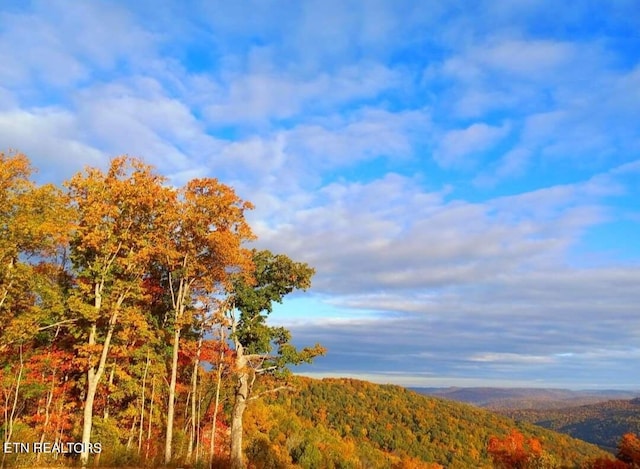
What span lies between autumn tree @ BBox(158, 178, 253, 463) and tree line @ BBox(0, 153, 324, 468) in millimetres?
68

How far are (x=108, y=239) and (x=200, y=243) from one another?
4380 mm

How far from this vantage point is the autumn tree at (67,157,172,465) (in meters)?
22.5

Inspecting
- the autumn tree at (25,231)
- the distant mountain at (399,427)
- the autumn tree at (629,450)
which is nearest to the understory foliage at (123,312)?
the autumn tree at (25,231)

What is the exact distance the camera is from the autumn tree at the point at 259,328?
1137 inches

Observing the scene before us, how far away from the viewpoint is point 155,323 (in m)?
28.4

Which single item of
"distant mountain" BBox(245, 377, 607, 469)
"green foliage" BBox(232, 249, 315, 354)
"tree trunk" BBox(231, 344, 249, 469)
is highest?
"green foliage" BBox(232, 249, 315, 354)

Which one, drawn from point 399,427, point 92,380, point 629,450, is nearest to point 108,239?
point 92,380

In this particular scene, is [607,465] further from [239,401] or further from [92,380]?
[92,380]

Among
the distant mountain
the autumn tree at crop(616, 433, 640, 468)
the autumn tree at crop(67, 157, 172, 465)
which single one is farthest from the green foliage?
the autumn tree at crop(616, 433, 640, 468)

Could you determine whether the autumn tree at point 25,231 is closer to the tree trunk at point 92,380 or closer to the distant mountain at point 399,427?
the tree trunk at point 92,380

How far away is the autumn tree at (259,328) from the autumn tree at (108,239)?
6577mm

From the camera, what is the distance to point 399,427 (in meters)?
144

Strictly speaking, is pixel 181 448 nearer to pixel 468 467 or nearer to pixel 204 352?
pixel 204 352

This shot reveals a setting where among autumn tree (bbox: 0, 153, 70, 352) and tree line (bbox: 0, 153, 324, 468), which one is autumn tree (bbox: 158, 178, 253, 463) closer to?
tree line (bbox: 0, 153, 324, 468)
